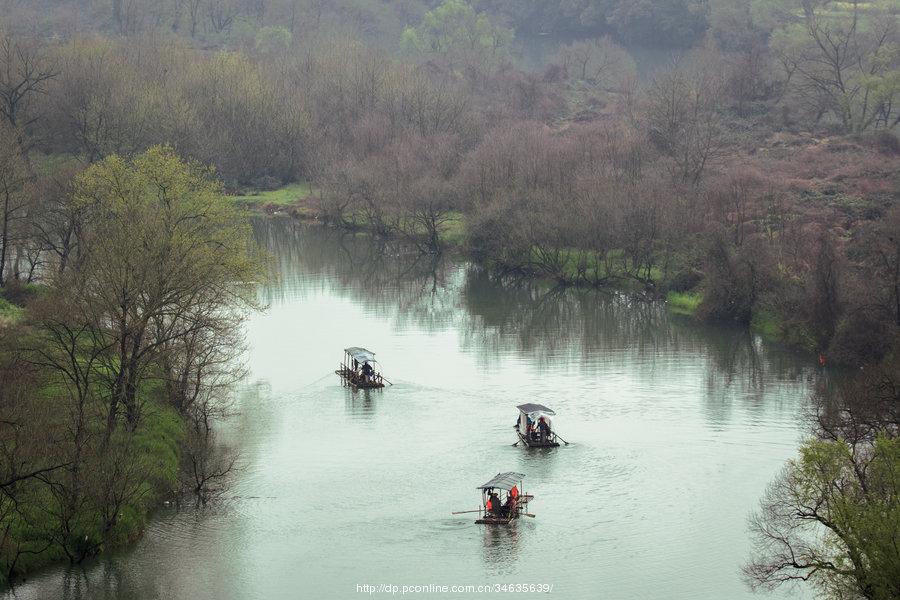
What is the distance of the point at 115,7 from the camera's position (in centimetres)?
16788

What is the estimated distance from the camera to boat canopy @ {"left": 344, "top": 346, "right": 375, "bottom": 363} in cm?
5720

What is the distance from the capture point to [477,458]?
4634 centimetres

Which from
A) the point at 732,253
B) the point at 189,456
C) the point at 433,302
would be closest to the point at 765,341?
the point at 732,253

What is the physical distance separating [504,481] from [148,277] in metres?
14.3

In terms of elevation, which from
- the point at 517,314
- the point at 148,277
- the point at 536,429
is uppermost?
the point at 148,277

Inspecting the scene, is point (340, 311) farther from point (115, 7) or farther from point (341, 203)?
point (115, 7)

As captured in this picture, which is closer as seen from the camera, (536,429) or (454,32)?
(536,429)

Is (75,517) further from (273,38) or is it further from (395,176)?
(273,38)

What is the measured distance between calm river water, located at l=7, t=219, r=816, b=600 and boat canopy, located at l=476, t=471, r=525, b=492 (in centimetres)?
121

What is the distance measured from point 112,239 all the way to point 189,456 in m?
9.22

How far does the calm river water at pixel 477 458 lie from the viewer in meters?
36.4

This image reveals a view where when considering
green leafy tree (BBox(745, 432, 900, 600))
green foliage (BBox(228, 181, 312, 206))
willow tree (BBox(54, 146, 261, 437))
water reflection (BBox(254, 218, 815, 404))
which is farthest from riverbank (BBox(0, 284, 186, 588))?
green foliage (BBox(228, 181, 312, 206))

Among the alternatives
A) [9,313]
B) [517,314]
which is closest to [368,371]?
Answer: [9,313]

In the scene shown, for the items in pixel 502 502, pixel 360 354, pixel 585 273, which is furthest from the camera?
pixel 585 273
